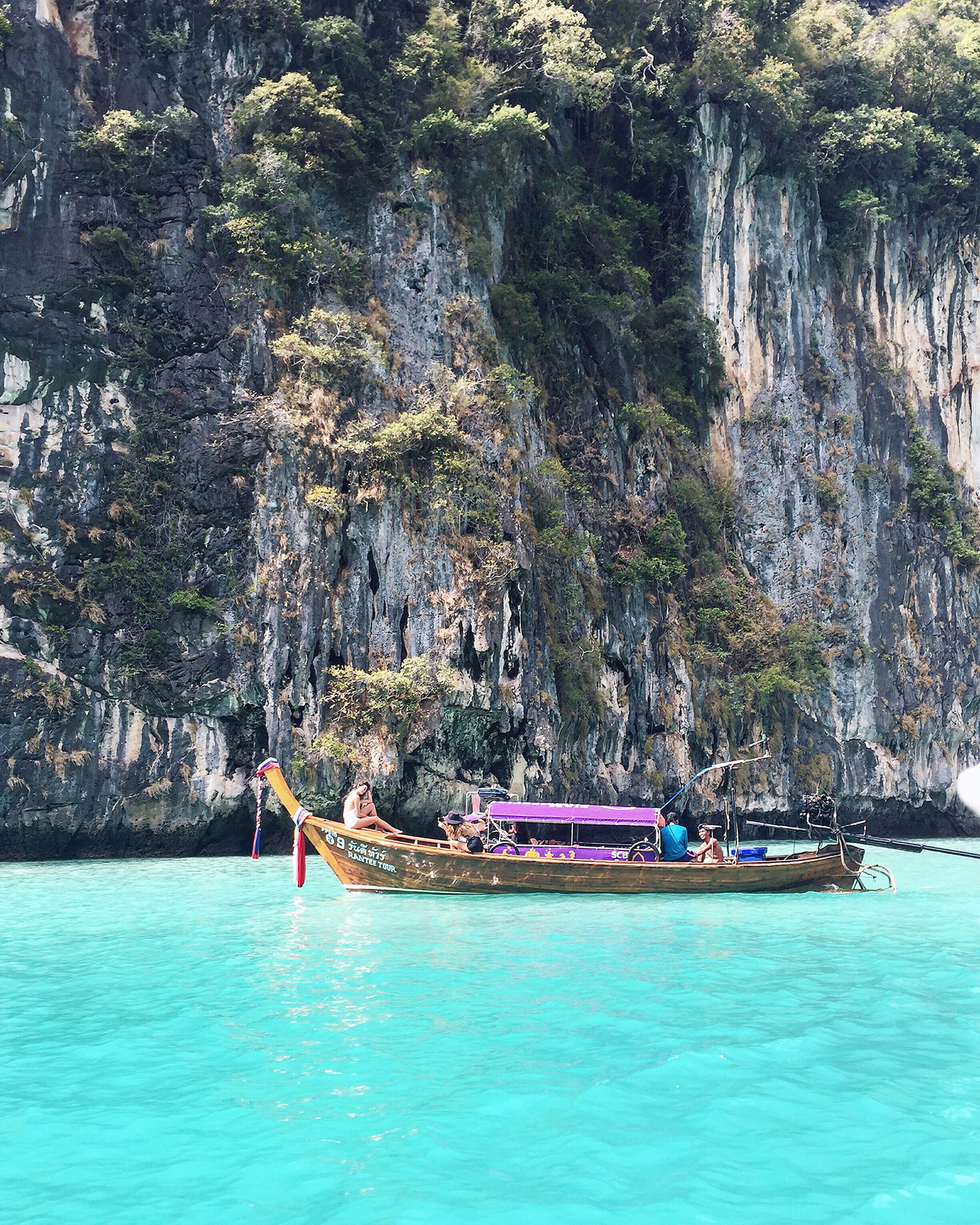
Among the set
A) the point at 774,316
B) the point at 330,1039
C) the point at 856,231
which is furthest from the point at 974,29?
the point at 330,1039

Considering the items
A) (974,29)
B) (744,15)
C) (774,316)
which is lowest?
(774,316)

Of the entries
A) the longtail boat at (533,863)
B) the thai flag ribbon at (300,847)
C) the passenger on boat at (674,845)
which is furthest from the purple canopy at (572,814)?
the thai flag ribbon at (300,847)

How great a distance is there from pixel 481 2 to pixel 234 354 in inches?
431

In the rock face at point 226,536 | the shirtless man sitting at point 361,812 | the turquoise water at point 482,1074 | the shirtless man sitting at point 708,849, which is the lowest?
the turquoise water at point 482,1074

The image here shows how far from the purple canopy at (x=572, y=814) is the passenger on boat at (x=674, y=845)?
1.67ft

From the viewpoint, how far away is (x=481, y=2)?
24.8 m

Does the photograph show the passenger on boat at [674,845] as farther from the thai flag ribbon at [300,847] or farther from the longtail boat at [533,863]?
the thai flag ribbon at [300,847]

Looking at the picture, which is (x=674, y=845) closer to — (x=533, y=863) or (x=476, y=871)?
(x=533, y=863)

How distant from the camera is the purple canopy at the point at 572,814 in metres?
15.9

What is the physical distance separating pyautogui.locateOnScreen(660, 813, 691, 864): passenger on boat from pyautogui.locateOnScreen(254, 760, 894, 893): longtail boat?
0.11 meters

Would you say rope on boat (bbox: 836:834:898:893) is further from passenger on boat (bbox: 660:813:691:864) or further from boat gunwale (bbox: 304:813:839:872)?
passenger on boat (bbox: 660:813:691:864)

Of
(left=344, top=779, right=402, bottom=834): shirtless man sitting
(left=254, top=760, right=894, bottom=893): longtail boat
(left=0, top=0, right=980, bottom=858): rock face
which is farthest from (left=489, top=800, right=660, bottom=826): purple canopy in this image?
(left=0, top=0, right=980, bottom=858): rock face

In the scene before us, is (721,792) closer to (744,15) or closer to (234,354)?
(234,354)

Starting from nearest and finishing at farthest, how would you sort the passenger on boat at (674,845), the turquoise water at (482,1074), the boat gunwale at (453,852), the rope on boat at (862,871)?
1. the turquoise water at (482,1074)
2. the boat gunwale at (453,852)
3. the passenger on boat at (674,845)
4. the rope on boat at (862,871)
